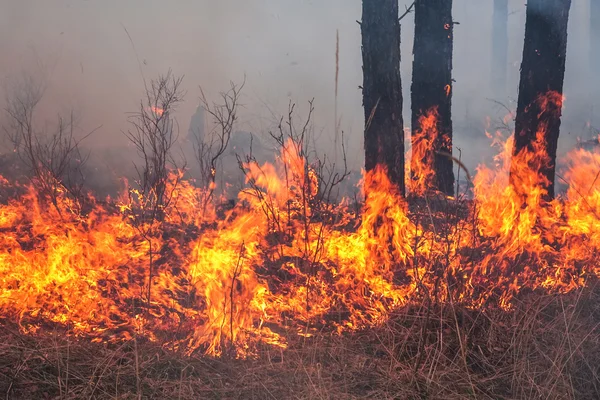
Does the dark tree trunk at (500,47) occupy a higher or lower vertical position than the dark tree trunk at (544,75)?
higher

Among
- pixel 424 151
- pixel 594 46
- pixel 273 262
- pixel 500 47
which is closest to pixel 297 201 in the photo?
pixel 273 262

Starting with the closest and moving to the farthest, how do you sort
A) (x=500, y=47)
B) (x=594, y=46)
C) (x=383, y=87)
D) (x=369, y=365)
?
(x=369, y=365), (x=383, y=87), (x=500, y=47), (x=594, y=46)

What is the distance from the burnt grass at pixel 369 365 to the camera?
9.95 feet

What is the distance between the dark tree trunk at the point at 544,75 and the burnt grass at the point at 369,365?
323 centimetres

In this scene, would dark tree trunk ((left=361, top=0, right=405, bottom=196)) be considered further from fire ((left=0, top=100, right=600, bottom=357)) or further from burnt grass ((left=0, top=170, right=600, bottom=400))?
burnt grass ((left=0, top=170, right=600, bottom=400))

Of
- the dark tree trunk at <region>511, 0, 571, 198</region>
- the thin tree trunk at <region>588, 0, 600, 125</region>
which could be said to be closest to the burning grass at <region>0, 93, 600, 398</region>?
the dark tree trunk at <region>511, 0, 571, 198</region>

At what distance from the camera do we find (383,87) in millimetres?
5699

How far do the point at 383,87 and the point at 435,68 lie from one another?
271 cm

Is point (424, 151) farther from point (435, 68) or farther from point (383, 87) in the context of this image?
point (383, 87)

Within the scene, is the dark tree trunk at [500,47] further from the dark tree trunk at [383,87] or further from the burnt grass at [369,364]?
the burnt grass at [369,364]

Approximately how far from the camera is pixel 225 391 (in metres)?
3.14

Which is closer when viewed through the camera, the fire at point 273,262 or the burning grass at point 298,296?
the burning grass at point 298,296

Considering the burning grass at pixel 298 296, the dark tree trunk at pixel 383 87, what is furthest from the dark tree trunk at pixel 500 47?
the dark tree trunk at pixel 383 87

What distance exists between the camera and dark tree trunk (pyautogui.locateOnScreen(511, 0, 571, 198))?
635 centimetres
